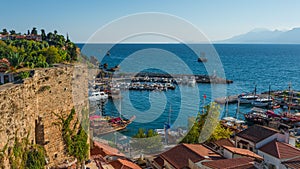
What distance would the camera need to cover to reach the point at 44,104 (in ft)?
33.6

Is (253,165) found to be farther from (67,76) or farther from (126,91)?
(126,91)

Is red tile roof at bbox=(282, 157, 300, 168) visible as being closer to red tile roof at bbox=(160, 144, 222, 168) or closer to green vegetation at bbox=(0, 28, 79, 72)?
red tile roof at bbox=(160, 144, 222, 168)

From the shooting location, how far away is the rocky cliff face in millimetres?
8094

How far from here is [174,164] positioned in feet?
46.6

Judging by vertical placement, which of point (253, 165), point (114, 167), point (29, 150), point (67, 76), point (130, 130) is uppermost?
point (67, 76)

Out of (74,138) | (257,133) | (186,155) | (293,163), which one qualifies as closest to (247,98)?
(257,133)

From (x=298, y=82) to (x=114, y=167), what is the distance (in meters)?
75.6

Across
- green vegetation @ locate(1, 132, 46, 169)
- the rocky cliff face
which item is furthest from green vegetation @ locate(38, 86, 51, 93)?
green vegetation @ locate(1, 132, 46, 169)

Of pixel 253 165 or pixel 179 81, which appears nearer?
pixel 253 165

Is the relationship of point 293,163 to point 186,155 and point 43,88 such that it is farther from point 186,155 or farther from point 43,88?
point 43,88

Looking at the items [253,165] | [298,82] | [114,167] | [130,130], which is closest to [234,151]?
[253,165]

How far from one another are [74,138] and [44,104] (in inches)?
95.6

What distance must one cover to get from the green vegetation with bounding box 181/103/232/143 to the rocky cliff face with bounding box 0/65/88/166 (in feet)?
34.5

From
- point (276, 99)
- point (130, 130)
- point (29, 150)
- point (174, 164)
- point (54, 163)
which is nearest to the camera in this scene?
point (29, 150)
